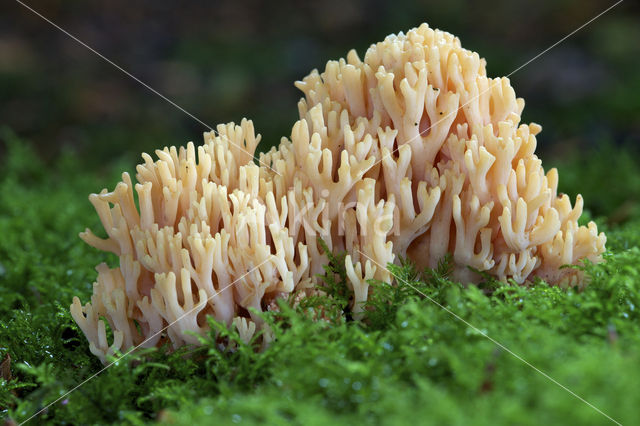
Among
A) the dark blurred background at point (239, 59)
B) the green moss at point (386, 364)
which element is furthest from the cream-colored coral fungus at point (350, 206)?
the dark blurred background at point (239, 59)

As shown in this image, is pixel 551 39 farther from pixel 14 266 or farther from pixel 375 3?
pixel 14 266

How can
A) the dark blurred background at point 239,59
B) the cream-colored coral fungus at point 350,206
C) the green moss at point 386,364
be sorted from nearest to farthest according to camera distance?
the green moss at point 386,364 < the cream-colored coral fungus at point 350,206 < the dark blurred background at point 239,59

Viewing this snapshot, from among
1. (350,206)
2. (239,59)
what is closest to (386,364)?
(350,206)

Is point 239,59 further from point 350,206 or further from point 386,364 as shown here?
point 386,364

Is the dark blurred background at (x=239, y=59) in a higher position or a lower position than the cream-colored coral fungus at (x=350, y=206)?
lower

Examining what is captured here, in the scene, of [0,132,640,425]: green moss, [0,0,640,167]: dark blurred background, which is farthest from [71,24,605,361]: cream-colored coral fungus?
[0,0,640,167]: dark blurred background

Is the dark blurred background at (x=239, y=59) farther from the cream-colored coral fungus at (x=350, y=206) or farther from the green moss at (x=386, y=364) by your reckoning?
the green moss at (x=386, y=364)
